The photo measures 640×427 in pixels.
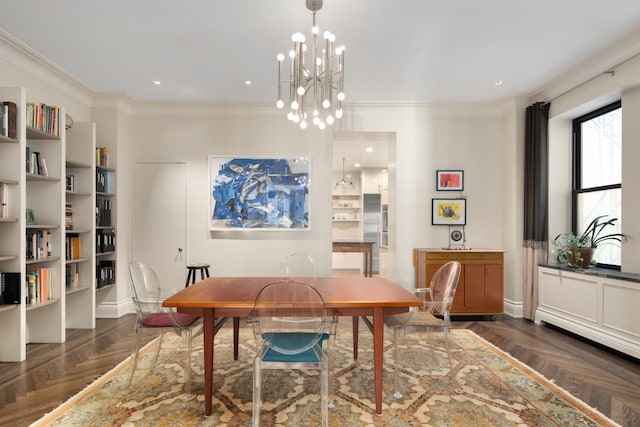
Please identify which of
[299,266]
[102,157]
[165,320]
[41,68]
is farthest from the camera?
[102,157]

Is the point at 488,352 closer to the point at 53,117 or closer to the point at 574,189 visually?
the point at 574,189

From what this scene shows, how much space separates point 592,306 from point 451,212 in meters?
1.88

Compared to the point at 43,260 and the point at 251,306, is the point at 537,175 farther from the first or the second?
the point at 43,260

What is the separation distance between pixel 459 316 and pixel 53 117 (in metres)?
5.02

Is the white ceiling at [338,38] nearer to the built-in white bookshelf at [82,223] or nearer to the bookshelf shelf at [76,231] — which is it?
the built-in white bookshelf at [82,223]

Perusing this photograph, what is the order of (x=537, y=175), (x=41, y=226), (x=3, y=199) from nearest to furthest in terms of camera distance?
(x=3, y=199) < (x=41, y=226) < (x=537, y=175)

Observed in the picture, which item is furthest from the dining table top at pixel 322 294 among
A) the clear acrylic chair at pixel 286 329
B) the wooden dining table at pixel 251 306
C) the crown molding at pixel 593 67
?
the crown molding at pixel 593 67

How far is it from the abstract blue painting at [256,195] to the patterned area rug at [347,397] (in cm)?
201

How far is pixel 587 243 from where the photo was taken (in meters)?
4.04

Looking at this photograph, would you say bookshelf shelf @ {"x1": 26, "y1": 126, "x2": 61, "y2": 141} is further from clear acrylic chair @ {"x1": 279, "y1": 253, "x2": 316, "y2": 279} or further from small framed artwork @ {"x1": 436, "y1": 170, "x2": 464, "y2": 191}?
small framed artwork @ {"x1": 436, "y1": 170, "x2": 464, "y2": 191}

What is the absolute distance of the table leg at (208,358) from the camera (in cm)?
229

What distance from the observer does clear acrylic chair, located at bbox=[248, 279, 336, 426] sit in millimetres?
2115

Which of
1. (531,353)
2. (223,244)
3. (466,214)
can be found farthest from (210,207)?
(531,353)

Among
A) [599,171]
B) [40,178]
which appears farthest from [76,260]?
[599,171]
